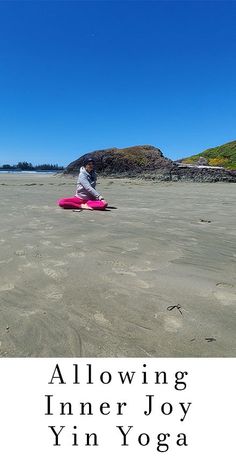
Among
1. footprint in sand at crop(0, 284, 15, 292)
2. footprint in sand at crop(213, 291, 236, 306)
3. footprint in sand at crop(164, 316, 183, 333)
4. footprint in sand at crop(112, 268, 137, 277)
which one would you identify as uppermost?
footprint in sand at crop(112, 268, 137, 277)

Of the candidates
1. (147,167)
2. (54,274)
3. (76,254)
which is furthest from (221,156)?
(54,274)

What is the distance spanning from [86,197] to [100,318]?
7.16 m

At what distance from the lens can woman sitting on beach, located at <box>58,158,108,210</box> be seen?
369 inches

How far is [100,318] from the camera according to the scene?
9.48 ft

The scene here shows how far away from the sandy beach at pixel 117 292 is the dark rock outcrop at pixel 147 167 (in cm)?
1773

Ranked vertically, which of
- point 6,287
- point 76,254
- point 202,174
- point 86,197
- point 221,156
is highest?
point 221,156

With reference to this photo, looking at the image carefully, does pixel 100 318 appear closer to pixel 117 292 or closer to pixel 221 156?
pixel 117 292

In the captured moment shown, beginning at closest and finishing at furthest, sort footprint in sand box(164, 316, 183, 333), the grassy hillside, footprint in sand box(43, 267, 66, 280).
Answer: footprint in sand box(164, 316, 183, 333) < footprint in sand box(43, 267, 66, 280) < the grassy hillside

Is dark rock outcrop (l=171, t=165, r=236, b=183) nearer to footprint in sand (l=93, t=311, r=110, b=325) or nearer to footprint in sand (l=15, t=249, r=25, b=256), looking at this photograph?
footprint in sand (l=15, t=249, r=25, b=256)

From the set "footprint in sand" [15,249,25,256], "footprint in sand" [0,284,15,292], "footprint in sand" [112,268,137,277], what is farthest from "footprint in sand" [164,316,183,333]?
"footprint in sand" [15,249,25,256]

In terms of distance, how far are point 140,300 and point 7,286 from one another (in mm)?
1309

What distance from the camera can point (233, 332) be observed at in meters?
2.68

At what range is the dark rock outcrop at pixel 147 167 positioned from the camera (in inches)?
915

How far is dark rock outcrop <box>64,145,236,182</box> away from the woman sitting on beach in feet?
45.7
